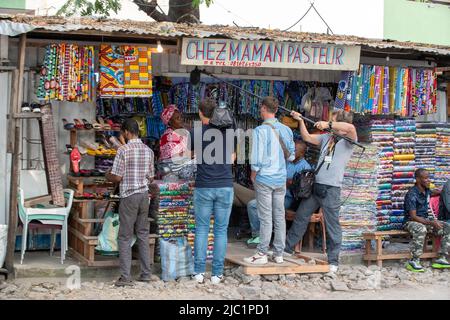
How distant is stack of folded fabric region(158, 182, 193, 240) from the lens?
9609 mm

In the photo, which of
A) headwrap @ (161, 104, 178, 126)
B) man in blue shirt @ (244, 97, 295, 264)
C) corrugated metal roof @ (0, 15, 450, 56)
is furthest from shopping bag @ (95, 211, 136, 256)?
corrugated metal roof @ (0, 15, 450, 56)

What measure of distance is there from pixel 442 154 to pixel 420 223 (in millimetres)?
1781

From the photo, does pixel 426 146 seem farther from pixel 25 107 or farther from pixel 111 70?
pixel 25 107

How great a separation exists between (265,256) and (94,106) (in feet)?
10.5

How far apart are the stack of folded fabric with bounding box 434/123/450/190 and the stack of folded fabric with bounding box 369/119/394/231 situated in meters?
1.06

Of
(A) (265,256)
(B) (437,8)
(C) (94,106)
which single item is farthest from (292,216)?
(B) (437,8)

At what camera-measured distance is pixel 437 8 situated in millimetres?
20594

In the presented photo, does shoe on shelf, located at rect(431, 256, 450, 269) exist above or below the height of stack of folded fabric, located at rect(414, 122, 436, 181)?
below

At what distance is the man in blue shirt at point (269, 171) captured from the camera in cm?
950

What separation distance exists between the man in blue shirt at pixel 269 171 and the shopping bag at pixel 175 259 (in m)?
0.73

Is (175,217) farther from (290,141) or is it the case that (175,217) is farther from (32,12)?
(32,12)

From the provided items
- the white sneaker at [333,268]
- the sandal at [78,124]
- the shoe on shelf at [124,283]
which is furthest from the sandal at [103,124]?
the white sneaker at [333,268]

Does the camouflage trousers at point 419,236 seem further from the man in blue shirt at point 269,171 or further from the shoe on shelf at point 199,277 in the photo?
the shoe on shelf at point 199,277

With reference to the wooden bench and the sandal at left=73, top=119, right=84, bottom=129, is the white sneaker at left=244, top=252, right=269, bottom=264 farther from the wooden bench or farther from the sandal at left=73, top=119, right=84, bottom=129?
the sandal at left=73, top=119, right=84, bottom=129
